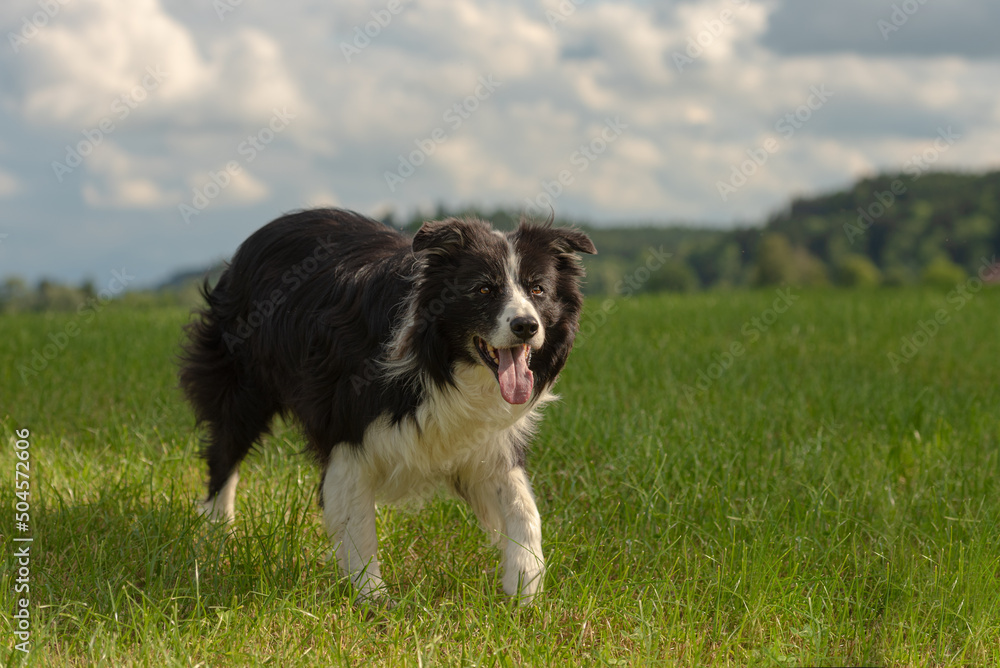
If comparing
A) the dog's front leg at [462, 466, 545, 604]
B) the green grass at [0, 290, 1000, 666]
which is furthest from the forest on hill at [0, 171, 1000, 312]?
the dog's front leg at [462, 466, 545, 604]

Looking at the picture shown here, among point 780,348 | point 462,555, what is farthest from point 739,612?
point 780,348

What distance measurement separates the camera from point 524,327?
10.1 feet

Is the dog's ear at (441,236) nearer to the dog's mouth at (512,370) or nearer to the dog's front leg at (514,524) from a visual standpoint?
the dog's mouth at (512,370)

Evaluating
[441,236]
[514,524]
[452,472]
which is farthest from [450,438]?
[441,236]

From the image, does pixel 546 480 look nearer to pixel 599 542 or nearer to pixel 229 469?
pixel 599 542

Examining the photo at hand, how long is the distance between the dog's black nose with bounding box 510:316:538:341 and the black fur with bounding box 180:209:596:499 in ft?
0.51

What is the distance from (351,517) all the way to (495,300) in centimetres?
117

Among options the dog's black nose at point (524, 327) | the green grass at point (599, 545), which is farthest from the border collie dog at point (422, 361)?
the green grass at point (599, 545)

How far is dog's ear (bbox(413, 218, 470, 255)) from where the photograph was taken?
3.26 m

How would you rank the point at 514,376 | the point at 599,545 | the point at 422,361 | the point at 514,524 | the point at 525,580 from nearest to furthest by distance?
the point at 514,376 → the point at 422,361 → the point at 525,580 → the point at 514,524 → the point at 599,545

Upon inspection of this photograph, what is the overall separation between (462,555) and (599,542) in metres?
0.65

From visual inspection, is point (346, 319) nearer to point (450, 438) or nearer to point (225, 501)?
point (450, 438)

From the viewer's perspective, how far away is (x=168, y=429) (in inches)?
232

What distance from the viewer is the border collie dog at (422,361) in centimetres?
329
